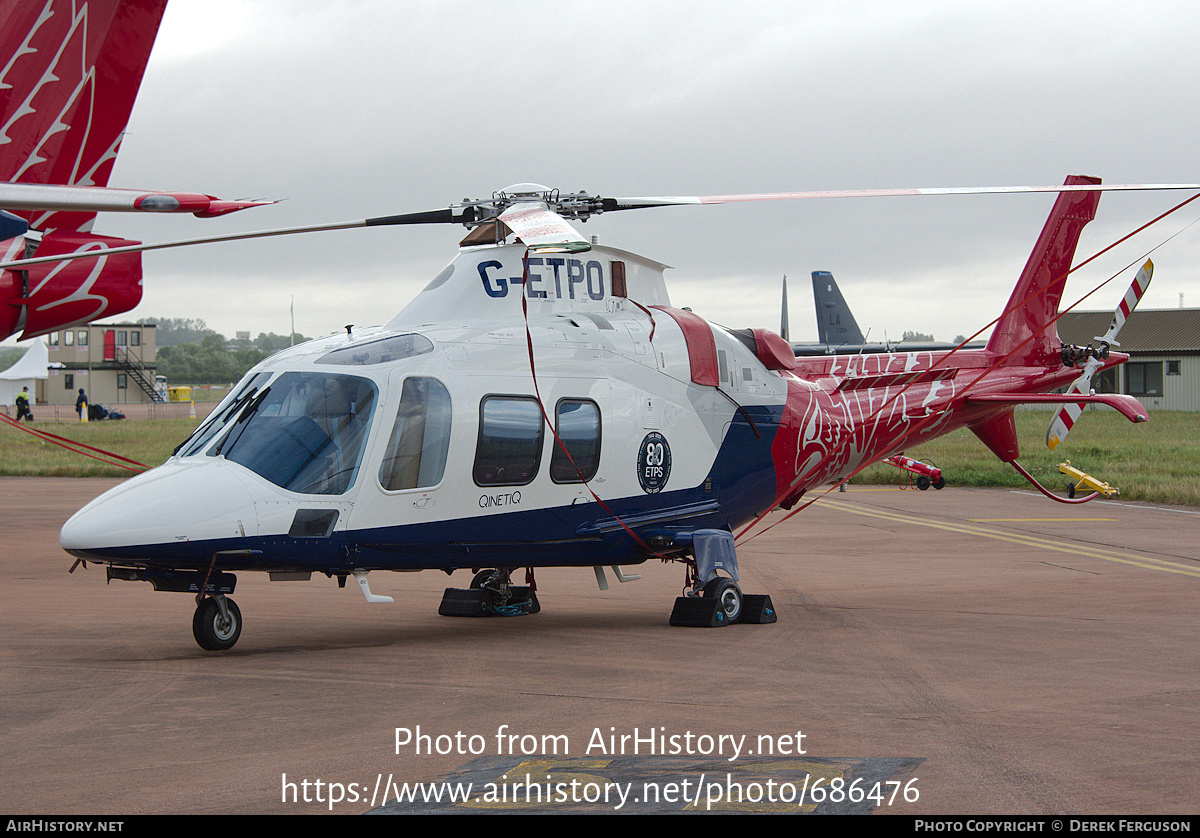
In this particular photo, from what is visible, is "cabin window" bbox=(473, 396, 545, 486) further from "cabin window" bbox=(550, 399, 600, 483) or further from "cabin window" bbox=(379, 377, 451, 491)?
"cabin window" bbox=(379, 377, 451, 491)

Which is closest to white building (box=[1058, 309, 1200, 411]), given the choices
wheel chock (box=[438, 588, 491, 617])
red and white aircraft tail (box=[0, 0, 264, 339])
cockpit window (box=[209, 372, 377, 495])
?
red and white aircraft tail (box=[0, 0, 264, 339])

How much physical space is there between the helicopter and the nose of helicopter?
0.05ft

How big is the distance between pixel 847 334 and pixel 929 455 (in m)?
11.0

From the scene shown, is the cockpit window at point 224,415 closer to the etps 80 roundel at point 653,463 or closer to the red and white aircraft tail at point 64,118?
the etps 80 roundel at point 653,463

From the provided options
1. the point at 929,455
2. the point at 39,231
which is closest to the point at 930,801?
the point at 39,231

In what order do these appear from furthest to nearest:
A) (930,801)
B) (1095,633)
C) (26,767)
Result: (1095,633), (26,767), (930,801)

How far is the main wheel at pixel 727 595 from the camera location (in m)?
10.5

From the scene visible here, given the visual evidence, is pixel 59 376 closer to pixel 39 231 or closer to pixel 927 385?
pixel 39 231

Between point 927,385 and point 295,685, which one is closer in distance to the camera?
point 295,685

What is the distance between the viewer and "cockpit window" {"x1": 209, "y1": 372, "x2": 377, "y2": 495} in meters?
8.59

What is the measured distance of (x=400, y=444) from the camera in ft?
29.6

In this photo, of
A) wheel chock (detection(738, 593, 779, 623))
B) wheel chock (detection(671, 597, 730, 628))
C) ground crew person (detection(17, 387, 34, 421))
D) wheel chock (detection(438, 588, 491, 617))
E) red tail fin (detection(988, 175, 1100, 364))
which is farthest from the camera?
ground crew person (detection(17, 387, 34, 421))

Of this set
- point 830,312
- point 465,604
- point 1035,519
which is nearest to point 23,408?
point 830,312

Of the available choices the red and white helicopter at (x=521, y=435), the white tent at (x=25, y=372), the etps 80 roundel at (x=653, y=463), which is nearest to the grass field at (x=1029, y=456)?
the white tent at (x=25, y=372)
